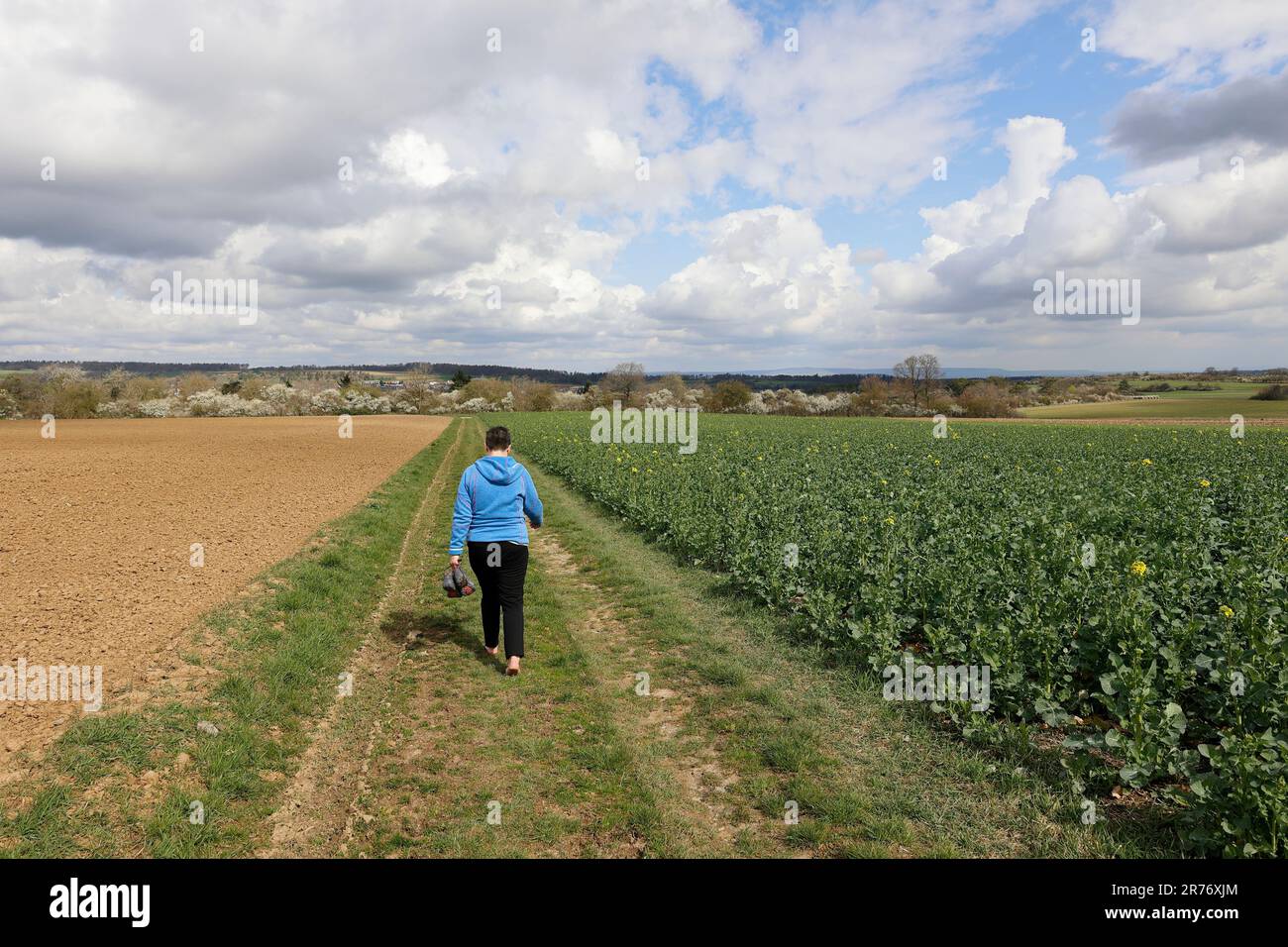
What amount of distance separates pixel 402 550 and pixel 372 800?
29.5 feet

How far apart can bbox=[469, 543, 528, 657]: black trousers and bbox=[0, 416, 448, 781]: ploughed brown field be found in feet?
10.5

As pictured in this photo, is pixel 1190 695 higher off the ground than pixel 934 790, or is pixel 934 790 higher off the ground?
pixel 1190 695

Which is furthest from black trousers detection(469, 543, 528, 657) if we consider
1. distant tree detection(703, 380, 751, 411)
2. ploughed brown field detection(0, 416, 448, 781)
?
distant tree detection(703, 380, 751, 411)

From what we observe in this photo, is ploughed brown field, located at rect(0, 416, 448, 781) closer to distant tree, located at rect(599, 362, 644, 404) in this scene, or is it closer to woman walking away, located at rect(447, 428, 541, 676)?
woman walking away, located at rect(447, 428, 541, 676)

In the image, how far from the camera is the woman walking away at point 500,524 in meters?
7.19

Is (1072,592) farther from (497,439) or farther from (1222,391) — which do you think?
(1222,391)

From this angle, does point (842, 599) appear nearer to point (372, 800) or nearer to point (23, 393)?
point (372, 800)

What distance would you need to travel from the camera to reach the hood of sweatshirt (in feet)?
23.5

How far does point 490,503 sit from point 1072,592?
6.17 meters

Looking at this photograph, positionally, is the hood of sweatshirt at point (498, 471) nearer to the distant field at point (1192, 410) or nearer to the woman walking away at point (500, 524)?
the woman walking away at point (500, 524)

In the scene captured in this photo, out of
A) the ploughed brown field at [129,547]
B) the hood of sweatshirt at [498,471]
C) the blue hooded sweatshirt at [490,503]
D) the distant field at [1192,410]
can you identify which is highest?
the distant field at [1192,410]

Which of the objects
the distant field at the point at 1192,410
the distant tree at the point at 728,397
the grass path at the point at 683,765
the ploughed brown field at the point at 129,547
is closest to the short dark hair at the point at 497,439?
the grass path at the point at 683,765
